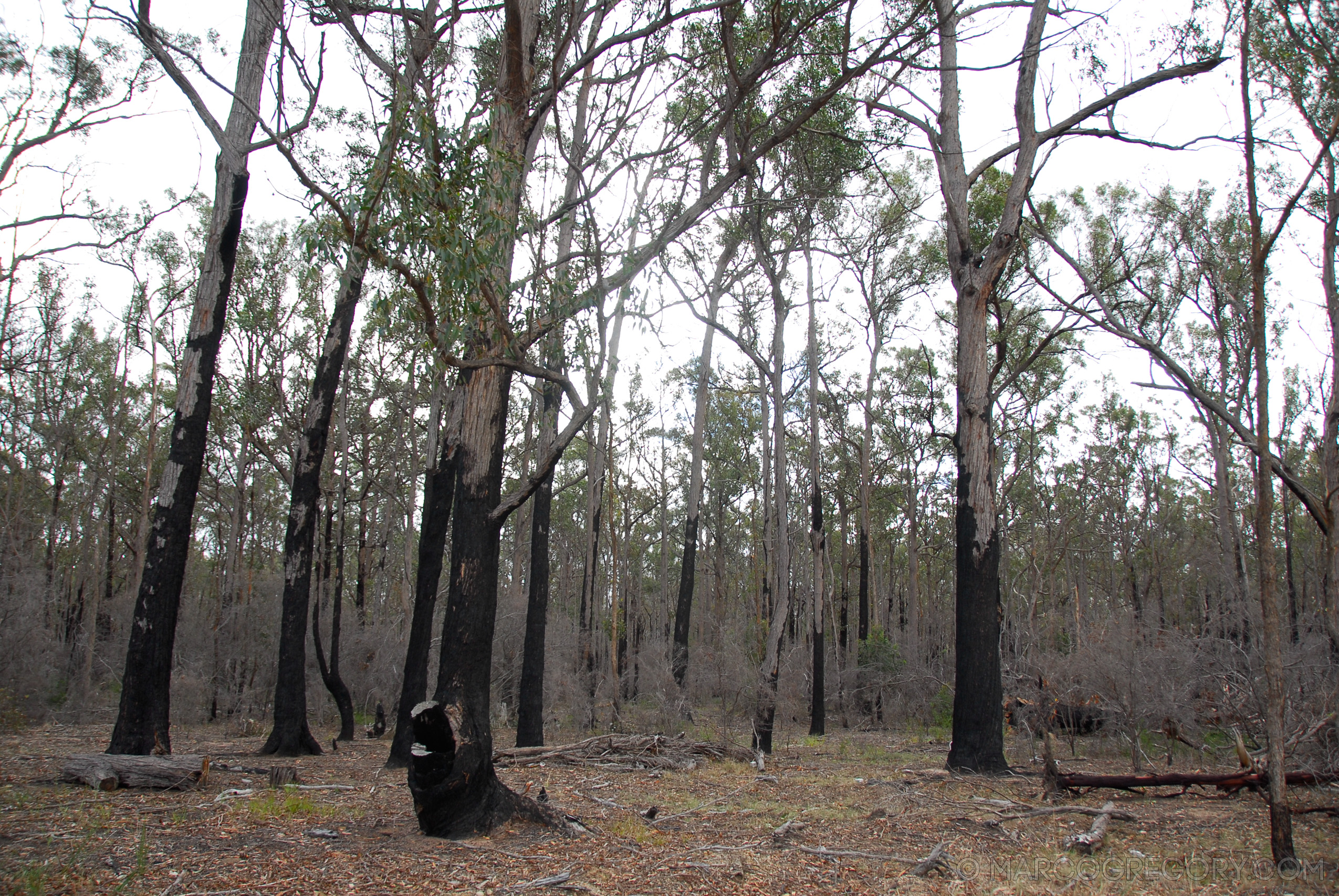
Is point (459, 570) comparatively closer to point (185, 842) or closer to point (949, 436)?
point (185, 842)

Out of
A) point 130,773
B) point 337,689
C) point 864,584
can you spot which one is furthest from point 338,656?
point 864,584

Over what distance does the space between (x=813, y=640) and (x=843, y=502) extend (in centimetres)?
1304

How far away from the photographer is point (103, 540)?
26844 mm

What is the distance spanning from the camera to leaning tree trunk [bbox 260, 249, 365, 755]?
880 cm

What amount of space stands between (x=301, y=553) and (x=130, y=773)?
10.8ft

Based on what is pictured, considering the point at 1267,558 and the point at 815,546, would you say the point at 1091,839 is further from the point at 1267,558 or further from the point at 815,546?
the point at 815,546

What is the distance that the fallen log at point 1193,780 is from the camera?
19.2 feet

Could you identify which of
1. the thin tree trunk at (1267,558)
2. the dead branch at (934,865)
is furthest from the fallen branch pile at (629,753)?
the thin tree trunk at (1267,558)

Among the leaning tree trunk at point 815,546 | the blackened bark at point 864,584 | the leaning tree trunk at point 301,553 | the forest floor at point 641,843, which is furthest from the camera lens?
the blackened bark at point 864,584

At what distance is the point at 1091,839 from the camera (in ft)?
15.9

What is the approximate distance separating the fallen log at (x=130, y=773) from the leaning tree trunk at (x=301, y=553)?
8.69 ft

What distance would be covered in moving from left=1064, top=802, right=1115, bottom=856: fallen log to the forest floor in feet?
0.19

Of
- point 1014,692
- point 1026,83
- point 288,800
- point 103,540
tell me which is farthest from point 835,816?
point 103,540

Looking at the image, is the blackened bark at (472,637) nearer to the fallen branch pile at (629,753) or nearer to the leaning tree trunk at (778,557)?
the fallen branch pile at (629,753)
